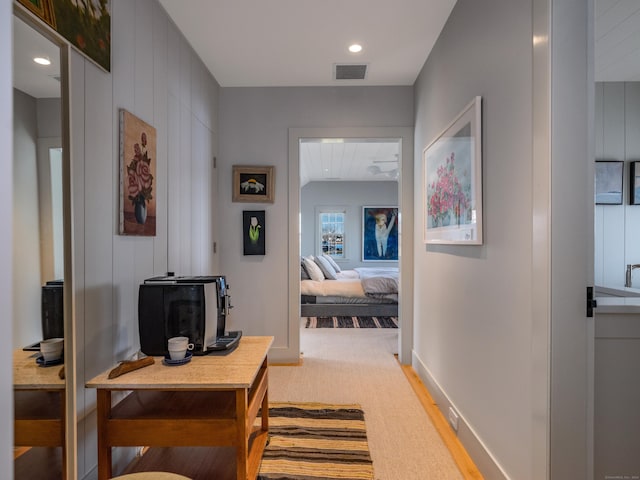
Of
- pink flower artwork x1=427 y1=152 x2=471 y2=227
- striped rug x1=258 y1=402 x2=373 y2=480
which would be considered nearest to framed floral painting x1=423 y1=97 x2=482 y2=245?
pink flower artwork x1=427 y1=152 x2=471 y2=227

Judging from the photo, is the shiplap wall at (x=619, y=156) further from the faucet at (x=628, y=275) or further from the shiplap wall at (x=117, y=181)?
the shiplap wall at (x=117, y=181)

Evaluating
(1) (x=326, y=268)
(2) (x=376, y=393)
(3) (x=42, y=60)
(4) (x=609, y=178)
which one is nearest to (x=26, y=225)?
(3) (x=42, y=60)

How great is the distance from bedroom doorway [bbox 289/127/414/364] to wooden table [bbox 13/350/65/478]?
2306mm

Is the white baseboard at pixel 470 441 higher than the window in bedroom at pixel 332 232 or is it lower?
lower

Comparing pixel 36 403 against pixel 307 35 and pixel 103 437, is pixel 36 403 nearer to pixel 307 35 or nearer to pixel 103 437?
pixel 103 437

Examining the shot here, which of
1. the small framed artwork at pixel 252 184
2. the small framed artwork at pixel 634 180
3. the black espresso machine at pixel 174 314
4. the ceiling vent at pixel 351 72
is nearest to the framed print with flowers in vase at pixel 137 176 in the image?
the black espresso machine at pixel 174 314

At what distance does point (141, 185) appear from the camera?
2016 mm

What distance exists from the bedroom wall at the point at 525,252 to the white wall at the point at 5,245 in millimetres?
1483

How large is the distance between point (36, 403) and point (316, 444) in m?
1.46

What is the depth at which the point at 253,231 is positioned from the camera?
11.5ft

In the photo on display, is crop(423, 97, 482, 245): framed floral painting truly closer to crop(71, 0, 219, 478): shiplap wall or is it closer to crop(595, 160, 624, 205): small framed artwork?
crop(595, 160, 624, 205): small framed artwork

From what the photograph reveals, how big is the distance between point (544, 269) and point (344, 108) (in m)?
2.64

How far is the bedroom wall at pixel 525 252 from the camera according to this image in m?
1.30

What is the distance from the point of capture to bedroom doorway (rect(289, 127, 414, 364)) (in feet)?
11.6
